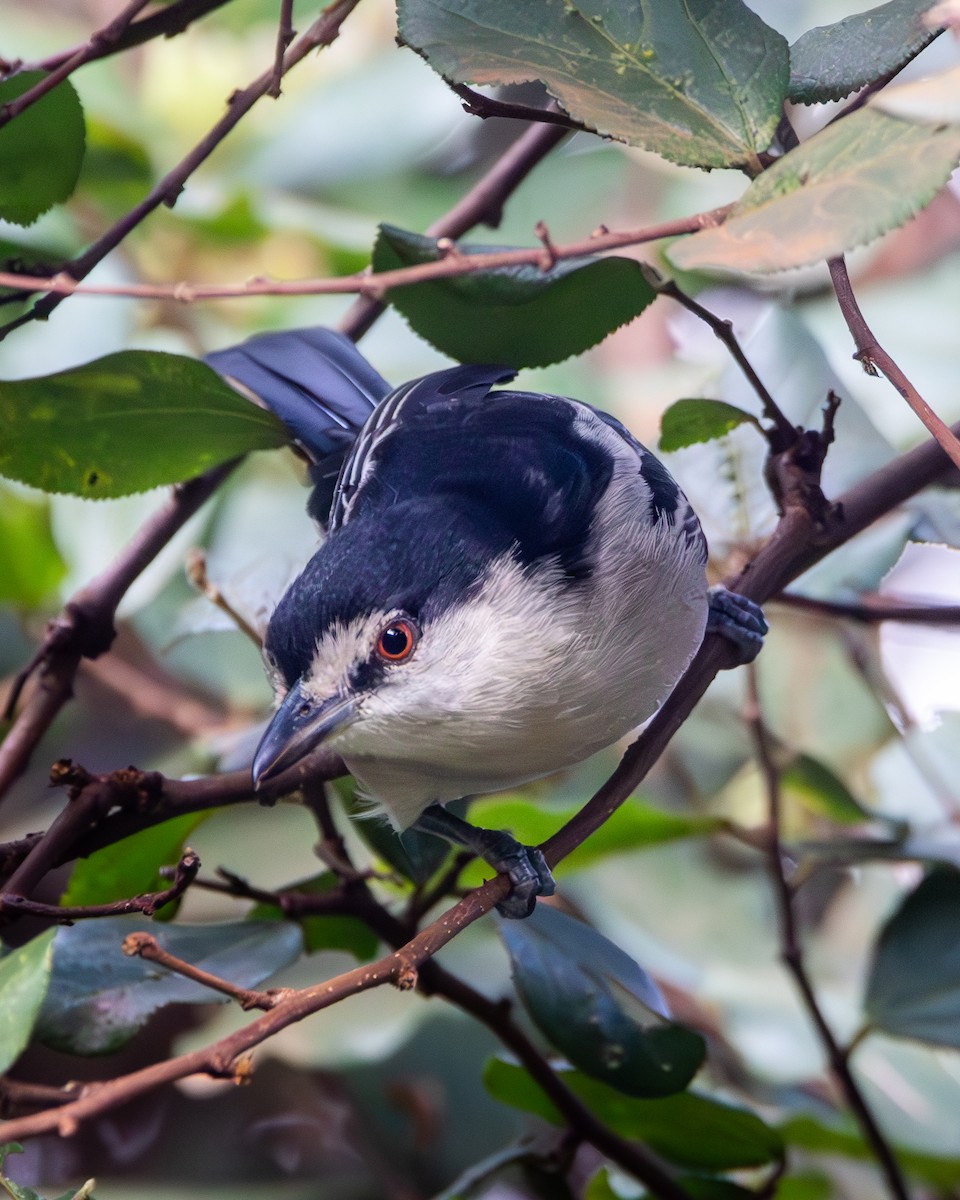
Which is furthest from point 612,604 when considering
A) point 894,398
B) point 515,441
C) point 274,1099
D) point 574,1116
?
point 274,1099

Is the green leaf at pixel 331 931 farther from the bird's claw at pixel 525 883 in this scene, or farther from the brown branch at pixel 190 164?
the brown branch at pixel 190 164

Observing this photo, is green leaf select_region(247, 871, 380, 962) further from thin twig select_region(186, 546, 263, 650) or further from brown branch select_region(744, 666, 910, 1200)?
brown branch select_region(744, 666, 910, 1200)

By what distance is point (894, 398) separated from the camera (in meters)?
1.74

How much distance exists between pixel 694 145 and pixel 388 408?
436 millimetres

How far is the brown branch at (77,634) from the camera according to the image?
1111 mm

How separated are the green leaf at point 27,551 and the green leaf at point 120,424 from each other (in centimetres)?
57

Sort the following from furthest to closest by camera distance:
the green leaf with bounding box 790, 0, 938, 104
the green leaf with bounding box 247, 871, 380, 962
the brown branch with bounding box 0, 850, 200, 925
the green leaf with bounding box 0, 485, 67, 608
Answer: the green leaf with bounding box 0, 485, 67, 608
the green leaf with bounding box 247, 871, 380, 962
the green leaf with bounding box 790, 0, 938, 104
the brown branch with bounding box 0, 850, 200, 925

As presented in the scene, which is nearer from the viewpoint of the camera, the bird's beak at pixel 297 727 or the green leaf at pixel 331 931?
the bird's beak at pixel 297 727

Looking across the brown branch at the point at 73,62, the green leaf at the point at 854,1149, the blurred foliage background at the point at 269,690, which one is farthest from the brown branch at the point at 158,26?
the green leaf at the point at 854,1149

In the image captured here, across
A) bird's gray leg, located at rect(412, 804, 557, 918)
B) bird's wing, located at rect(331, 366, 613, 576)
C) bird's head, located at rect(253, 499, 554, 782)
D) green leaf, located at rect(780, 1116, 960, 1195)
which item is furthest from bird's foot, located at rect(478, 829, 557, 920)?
green leaf, located at rect(780, 1116, 960, 1195)

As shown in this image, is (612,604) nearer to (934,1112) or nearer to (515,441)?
(515,441)

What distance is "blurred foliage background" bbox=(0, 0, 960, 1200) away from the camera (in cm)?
141

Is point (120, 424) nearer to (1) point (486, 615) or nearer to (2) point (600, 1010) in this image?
(1) point (486, 615)

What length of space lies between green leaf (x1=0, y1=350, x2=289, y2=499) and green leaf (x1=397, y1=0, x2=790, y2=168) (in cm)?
33
